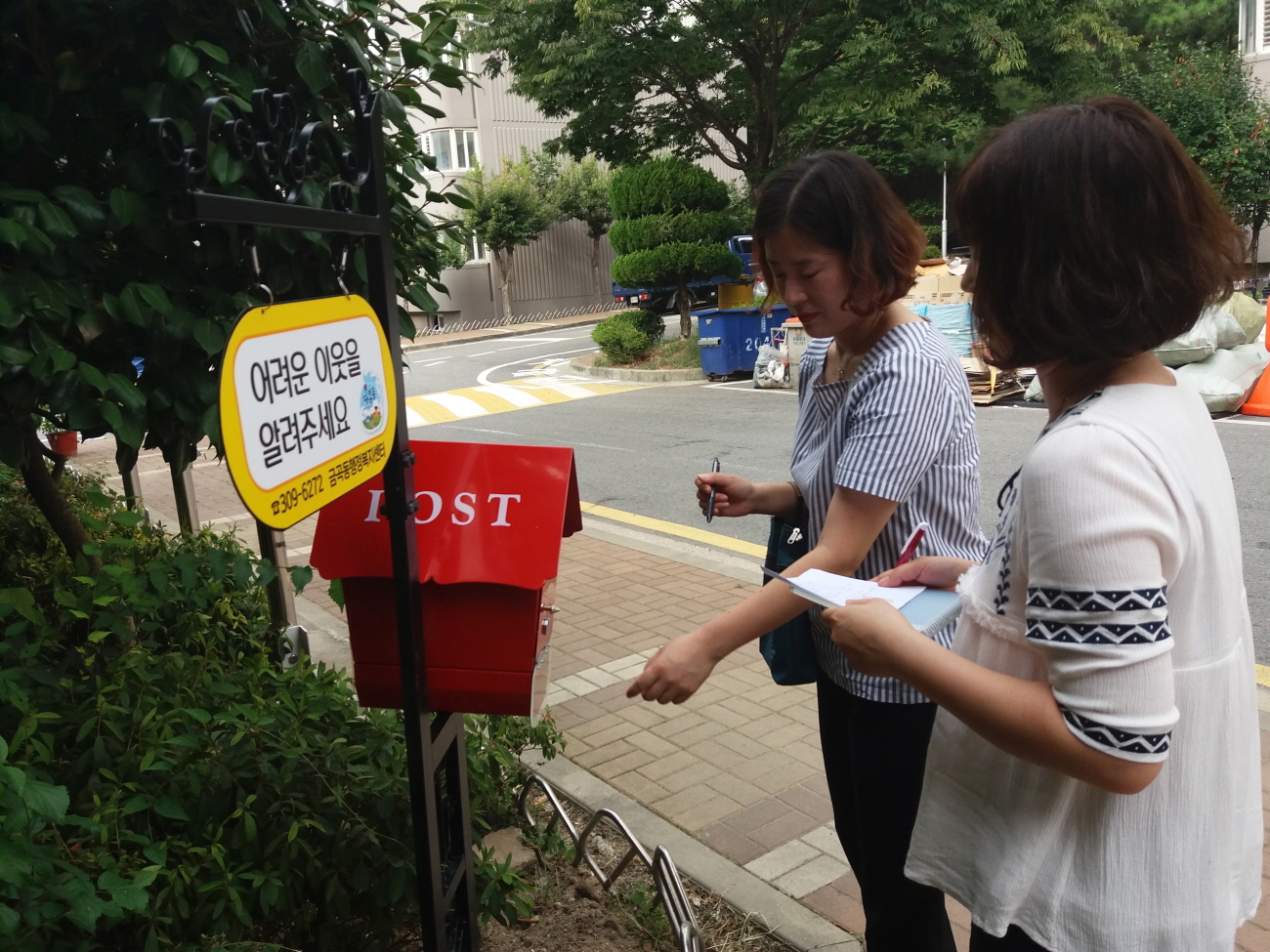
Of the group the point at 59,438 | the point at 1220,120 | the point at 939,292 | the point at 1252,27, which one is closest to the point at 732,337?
the point at 939,292

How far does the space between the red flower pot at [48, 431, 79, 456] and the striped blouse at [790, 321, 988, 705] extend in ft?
6.22

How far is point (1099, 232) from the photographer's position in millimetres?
1171

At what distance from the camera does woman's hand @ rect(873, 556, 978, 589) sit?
1.59m

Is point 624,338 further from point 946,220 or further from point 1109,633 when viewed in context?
point 1109,633

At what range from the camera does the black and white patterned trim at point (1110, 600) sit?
1.09 metres

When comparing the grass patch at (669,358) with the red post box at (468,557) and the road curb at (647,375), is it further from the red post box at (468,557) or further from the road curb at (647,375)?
the red post box at (468,557)

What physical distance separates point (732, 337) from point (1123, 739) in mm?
14557

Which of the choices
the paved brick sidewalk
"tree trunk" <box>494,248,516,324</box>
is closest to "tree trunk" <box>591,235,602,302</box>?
"tree trunk" <box>494,248,516,324</box>

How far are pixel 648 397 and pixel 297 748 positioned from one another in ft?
40.8

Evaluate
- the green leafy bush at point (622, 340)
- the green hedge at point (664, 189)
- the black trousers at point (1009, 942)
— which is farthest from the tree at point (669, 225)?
the black trousers at point (1009, 942)

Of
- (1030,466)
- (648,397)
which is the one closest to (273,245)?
(1030,466)

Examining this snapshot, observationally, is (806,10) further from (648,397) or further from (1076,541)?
(1076,541)

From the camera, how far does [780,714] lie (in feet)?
12.9

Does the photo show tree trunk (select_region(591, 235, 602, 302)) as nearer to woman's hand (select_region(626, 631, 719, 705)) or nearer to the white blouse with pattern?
woman's hand (select_region(626, 631, 719, 705))
